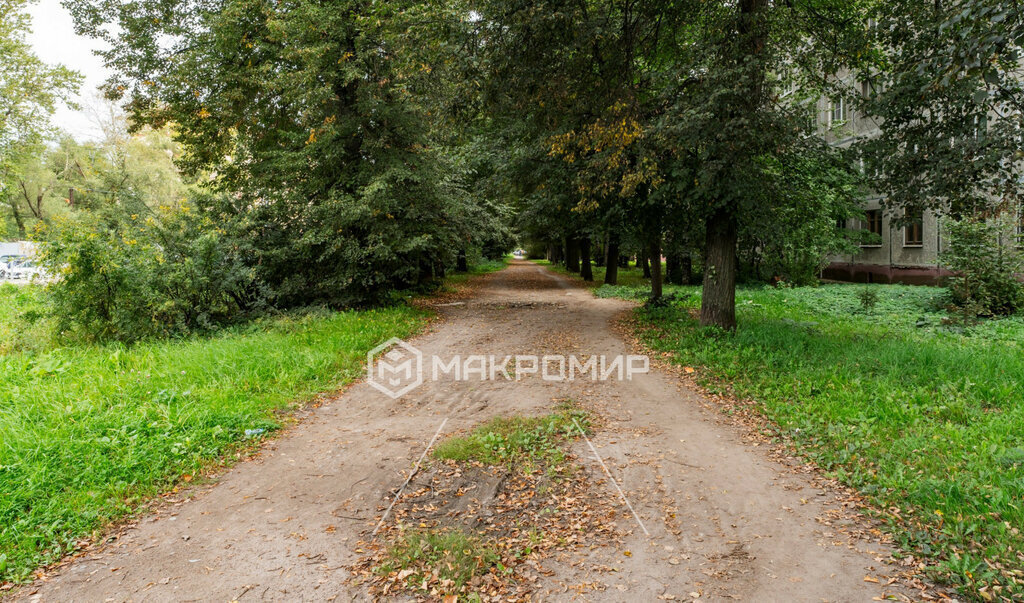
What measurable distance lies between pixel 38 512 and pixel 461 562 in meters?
3.45

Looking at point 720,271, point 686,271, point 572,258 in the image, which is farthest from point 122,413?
point 572,258

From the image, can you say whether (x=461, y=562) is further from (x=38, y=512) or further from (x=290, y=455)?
(x=38, y=512)

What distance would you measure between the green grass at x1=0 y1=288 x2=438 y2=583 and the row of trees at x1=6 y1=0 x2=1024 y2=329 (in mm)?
4584

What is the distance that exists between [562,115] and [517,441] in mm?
7036

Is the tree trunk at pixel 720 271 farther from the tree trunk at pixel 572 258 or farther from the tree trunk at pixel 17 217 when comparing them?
the tree trunk at pixel 17 217

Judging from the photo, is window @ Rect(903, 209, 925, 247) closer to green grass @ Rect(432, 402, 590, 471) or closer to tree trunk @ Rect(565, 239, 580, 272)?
tree trunk @ Rect(565, 239, 580, 272)

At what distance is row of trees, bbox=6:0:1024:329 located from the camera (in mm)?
7750

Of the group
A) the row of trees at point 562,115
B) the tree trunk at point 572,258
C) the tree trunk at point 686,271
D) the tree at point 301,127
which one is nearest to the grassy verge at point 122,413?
the tree at point 301,127

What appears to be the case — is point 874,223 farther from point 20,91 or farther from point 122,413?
point 20,91

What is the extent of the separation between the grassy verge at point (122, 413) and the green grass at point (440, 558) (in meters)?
2.46

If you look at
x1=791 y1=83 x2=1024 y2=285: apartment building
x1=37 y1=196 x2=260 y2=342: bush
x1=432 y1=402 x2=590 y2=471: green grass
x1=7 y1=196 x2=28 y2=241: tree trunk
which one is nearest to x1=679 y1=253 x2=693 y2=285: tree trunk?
x1=791 y1=83 x2=1024 y2=285: apartment building

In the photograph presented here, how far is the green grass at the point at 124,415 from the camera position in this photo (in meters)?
4.30

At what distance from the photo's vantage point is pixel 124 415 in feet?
19.1

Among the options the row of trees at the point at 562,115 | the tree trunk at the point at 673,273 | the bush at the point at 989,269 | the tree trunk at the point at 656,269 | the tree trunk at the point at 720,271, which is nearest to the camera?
the row of trees at the point at 562,115
